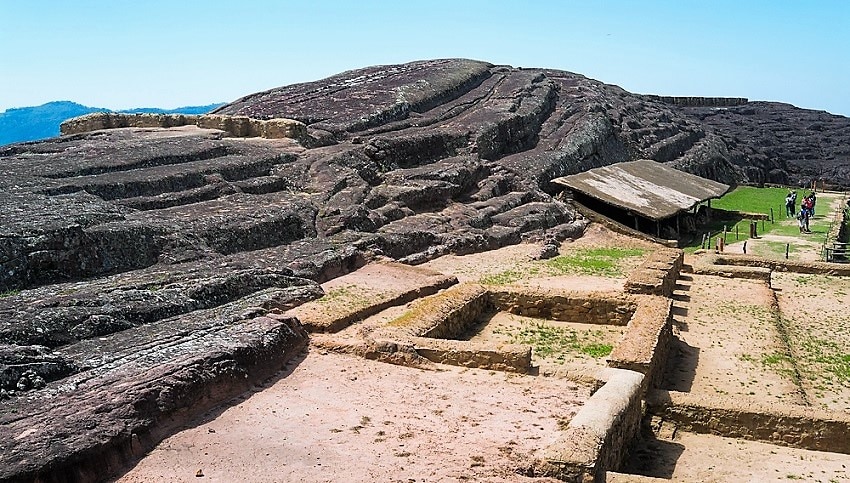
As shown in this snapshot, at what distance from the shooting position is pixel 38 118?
60.5 m

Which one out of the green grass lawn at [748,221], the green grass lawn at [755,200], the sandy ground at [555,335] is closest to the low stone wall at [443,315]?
the sandy ground at [555,335]

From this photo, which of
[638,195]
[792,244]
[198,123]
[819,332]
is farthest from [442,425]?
[198,123]

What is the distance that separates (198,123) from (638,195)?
1742 cm

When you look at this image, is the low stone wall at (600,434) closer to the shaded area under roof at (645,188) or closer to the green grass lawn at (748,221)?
the shaded area under roof at (645,188)

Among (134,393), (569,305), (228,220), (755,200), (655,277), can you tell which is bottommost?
(755,200)

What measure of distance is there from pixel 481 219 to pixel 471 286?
9.84m

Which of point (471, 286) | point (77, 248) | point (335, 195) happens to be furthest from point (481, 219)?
point (77, 248)

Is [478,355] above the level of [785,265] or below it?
above

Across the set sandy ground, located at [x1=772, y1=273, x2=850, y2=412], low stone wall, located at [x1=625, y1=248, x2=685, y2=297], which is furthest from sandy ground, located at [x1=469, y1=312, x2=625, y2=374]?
sandy ground, located at [x1=772, y1=273, x2=850, y2=412]

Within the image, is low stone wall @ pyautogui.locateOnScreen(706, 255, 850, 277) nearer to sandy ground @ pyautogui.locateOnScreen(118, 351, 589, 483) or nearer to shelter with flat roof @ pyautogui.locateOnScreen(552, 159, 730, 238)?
shelter with flat roof @ pyautogui.locateOnScreen(552, 159, 730, 238)

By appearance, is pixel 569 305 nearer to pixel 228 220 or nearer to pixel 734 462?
pixel 734 462

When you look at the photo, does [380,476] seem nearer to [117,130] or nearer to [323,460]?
[323,460]

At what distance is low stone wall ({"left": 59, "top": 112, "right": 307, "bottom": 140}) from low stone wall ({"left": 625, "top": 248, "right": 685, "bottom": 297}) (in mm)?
13906

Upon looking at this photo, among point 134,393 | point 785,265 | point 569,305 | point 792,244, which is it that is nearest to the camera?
point 134,393
